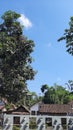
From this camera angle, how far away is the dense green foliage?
344 ft

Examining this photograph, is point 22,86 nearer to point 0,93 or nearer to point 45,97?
point 0,93

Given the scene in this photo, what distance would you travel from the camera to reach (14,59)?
4244cm

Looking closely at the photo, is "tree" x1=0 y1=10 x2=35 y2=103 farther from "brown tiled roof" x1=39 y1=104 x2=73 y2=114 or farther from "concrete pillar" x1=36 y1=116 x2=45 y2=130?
"brown tiled roof" x1=39 y1=104 x2=73 y2=114

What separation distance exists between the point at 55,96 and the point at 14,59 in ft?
213

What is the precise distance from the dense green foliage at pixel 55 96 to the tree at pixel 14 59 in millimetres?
60519

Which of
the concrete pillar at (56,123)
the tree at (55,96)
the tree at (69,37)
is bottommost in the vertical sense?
the concrete pillar at (56,123)

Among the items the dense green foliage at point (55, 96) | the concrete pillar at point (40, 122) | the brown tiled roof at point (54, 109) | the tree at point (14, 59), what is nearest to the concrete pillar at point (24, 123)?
the concrete pillar at point (40, 122)

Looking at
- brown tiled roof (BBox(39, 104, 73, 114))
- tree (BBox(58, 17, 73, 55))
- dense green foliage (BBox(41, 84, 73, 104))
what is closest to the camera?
tree (BBox(58, 17, 73, 55))

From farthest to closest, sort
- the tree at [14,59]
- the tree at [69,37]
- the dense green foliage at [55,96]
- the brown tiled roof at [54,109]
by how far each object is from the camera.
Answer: the dense green foliage at [55,96] → the brown tiled roof at [54,109] → the tree at [14,59] → the tree at [69,37]

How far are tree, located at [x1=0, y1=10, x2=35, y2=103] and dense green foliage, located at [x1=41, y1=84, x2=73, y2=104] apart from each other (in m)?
60.5

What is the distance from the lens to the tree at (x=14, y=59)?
42375mm

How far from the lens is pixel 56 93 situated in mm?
109500

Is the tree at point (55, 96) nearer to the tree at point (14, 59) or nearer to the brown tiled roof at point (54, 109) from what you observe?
the brown tiled roof at point (54, 109)

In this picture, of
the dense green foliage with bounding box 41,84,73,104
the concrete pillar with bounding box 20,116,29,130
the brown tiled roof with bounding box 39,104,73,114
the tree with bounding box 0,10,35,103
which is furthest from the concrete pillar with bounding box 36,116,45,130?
the dense green foliage with bounding box 41,84,73,104
